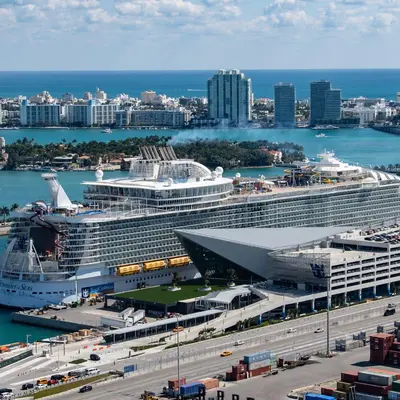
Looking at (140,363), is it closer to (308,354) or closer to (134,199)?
(308,354)

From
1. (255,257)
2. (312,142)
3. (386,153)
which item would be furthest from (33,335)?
(312,142)

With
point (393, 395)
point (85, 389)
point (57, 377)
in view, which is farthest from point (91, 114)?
point (393, 395)

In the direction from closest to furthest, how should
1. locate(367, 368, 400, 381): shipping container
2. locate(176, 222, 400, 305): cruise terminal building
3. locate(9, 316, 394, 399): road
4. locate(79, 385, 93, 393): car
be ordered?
locate(367, 368, 400, 381): shipping container
locate(79, 385, 93, 393): car
locate(9, 316, 394, 399): road
locate(176, 222, 400, 305): cruise terminal building

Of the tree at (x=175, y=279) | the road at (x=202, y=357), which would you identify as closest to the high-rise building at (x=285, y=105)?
the tree at (x=175, y=279)

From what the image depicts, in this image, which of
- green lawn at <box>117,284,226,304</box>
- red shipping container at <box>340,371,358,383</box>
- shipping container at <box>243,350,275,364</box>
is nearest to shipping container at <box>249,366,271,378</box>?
shipping container at <box>243,350,275,364</box>

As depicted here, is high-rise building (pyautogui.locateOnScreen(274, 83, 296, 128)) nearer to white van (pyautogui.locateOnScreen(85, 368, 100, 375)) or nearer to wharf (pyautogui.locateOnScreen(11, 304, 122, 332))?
wharf (pyautogui.locateOnScreen(11, 304, 122, 332))
